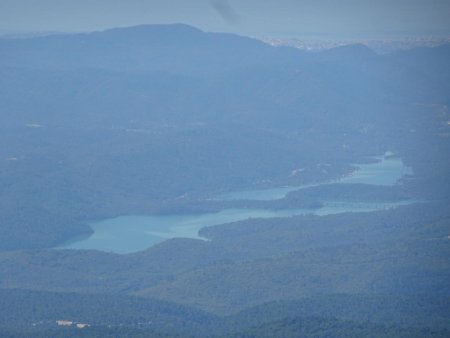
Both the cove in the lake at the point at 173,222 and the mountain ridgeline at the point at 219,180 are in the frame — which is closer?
the mountain ridgeline at the point at 219,180

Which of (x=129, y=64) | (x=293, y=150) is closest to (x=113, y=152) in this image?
(x=293, y=150)

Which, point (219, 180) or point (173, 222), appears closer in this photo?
point (173, 222)

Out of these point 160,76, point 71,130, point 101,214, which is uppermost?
point 160,76

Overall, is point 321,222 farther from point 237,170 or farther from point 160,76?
point 160,76

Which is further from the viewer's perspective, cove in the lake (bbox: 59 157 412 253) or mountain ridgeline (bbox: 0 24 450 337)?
cove in the lake (bbox: 59 157 412 253)
